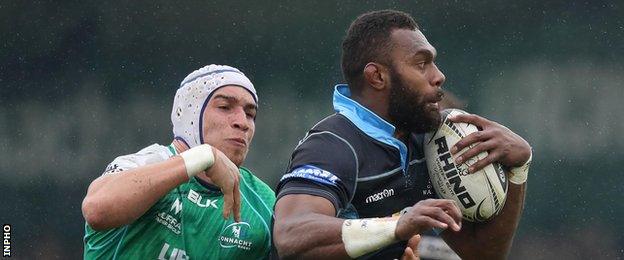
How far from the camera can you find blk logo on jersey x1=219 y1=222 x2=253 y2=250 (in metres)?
4.24

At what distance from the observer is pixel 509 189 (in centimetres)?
413

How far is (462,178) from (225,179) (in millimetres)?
834

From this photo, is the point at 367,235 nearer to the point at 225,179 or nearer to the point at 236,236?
the point at 225,179

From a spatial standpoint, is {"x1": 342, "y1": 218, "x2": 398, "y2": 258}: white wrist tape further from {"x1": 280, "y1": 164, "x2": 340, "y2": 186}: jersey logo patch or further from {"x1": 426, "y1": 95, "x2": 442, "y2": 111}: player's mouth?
{"x1": 426, "y1": 95, "x2": 442, "y2": 111}: player's mouth

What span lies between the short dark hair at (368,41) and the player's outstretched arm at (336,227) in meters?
0.63

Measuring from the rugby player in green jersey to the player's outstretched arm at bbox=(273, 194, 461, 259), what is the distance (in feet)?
1.06

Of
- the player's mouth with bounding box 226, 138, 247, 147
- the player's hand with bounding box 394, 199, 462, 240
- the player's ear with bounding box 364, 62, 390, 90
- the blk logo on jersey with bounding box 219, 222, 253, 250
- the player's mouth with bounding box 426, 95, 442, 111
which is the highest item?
the player's ear with bounding box 364, 62, 390, 90

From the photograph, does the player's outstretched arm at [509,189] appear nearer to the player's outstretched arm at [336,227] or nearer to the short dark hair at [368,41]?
the short dark hair at [368,41]

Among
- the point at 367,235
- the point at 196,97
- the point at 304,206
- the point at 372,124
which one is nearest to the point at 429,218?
the point at 367,235

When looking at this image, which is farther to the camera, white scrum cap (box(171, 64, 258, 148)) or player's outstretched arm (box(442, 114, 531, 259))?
white scrum cap (box(171, 64, 258, 148))

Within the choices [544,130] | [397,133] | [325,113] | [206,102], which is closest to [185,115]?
[206,102]

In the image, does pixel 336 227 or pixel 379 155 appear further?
pixel 379 155

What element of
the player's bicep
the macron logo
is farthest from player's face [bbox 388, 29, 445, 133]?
the macron logo

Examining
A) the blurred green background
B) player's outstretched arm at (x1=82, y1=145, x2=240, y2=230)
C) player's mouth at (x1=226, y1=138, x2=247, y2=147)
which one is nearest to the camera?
player's outstretched arm at (x1=82, y1=145, x2=240, y2=230)
